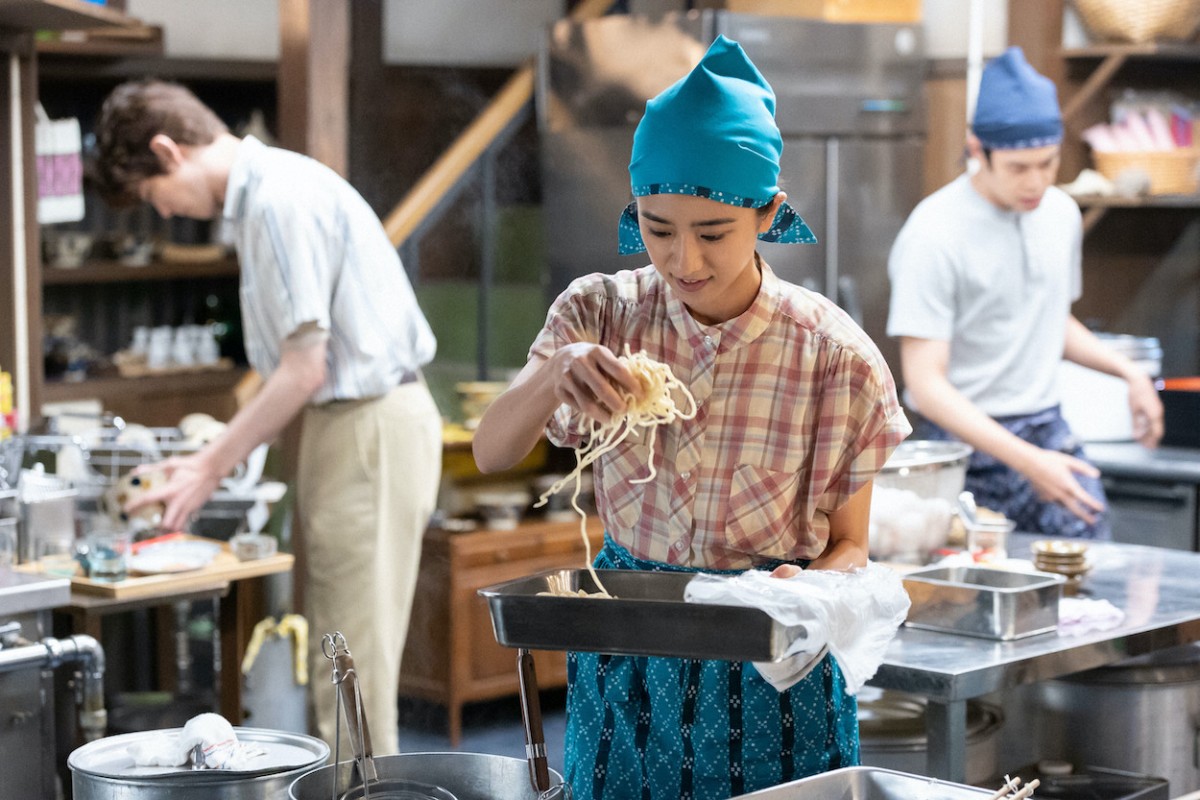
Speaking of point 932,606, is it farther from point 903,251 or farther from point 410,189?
point 410,189

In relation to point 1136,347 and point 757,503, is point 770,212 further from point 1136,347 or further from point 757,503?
point 1136,347

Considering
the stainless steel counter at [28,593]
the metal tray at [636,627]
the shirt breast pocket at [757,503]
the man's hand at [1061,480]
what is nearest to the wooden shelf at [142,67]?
the stainless steel counter at [28,593]

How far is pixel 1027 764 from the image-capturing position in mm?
2828

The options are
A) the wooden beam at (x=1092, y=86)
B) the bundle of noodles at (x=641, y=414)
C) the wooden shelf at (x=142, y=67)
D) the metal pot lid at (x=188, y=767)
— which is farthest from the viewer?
the wooden shelf at (x=142, y=67)

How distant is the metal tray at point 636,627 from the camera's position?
1679 mm

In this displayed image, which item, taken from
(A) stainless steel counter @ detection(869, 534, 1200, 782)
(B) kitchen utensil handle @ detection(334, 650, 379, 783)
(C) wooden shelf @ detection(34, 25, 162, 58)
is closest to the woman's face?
(B) kitchen utensil handle @ detection(334, 650, 379, 783)

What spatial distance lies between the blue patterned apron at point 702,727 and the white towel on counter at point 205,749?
431mm

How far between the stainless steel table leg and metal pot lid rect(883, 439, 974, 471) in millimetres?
613

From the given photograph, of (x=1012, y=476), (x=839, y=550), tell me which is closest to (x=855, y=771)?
(x=839, y=550)

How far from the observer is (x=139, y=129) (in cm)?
355

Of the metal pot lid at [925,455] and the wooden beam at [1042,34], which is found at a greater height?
the wooden beam at [1042,34]

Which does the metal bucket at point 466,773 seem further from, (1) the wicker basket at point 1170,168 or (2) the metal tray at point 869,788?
(1) the wicker basket at point 1170,168

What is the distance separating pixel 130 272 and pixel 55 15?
2058mm

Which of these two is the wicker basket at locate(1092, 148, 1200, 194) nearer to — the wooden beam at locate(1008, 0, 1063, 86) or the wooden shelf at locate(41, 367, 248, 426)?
the wooden beam at locate(1008, 0, 1063, 86)
